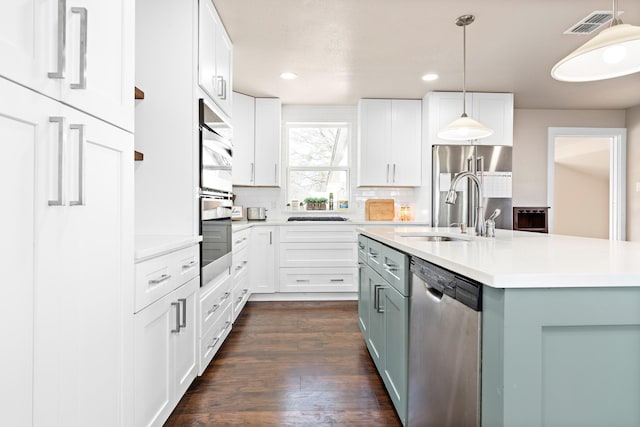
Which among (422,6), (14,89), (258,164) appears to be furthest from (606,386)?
(258,164)

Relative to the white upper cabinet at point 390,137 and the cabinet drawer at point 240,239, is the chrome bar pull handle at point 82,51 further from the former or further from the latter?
the white upper cabinet at point 390,137

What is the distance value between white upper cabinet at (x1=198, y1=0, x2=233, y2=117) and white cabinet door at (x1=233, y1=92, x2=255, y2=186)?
1.39 meters

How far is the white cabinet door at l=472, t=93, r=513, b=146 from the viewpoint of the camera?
417 centimetres

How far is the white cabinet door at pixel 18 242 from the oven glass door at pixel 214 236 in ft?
4.29

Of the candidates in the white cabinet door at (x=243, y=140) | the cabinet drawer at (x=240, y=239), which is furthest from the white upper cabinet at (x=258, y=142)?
the cabinet drawer at (x=240, y=239)

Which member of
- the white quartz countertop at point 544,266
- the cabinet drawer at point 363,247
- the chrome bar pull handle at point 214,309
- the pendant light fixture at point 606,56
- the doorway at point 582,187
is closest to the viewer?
the white quartz countertop at point 544,266

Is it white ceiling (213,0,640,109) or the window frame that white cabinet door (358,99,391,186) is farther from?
the window frame

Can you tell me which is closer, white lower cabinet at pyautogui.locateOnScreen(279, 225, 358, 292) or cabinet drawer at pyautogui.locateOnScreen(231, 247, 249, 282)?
cabinet drawer at pyautogui.locateOnScreen(231, 247, 249, 282)

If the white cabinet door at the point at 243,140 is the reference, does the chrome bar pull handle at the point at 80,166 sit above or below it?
below

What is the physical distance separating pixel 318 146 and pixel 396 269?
11.3 ft

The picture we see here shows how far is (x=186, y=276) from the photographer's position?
188 centimetres

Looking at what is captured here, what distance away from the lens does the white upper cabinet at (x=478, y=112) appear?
4156 millimetres

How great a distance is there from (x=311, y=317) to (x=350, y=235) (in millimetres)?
1104

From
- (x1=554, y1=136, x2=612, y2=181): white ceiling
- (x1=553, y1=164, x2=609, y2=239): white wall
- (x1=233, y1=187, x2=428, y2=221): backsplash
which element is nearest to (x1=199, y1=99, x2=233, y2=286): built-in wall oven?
(x1=233, y1=187, x2=428, y2=221): backsplash
